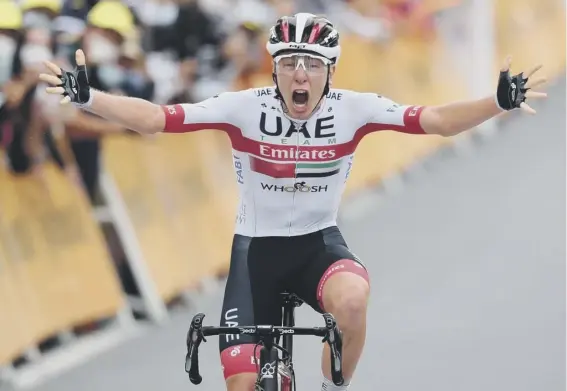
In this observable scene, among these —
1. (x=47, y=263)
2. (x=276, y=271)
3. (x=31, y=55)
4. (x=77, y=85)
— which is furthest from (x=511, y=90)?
(x=47, y=263)

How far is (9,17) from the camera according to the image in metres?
9.30

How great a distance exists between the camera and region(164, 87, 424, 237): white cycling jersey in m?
6.64

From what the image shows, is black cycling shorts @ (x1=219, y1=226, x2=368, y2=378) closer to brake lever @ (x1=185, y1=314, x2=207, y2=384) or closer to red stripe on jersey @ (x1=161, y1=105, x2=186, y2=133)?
brake lever @ (x1=185, y1=314, x2=207, y2=384)

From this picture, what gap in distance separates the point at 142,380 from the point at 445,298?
9.92ft

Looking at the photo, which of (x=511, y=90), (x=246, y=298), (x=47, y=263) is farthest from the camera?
(x=47, y=263)

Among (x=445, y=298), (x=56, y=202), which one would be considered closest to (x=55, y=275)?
(x=56, y=202)

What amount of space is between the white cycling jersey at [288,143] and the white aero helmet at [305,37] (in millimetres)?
343

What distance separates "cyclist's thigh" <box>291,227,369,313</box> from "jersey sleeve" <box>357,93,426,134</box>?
600 mm

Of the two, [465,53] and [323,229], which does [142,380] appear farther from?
[465,53]

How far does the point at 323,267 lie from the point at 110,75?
14.9 ft

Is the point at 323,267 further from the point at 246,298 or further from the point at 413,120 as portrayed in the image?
the point at 413,120

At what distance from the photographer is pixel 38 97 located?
9648 millimetres

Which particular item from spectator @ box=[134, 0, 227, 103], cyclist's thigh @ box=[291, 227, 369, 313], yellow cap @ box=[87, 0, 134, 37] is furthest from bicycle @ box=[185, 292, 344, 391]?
spectator @ box=[134, 0, 227, 103]

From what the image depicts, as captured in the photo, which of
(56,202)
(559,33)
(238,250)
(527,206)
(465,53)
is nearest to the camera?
(238,250)
